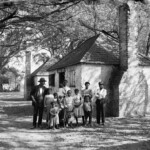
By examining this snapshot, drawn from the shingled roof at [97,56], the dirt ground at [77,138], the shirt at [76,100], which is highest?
the shingled roof at [97,56]

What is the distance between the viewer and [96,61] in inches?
624

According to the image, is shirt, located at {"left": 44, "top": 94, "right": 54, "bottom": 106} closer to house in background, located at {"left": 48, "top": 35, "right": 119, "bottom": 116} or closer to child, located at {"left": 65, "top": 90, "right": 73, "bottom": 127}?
child, located at {"left": 65, "top": 90, "right": 73, "bottom": 127}

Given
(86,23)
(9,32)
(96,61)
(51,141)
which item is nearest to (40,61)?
(86,23)

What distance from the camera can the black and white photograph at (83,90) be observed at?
9.07m

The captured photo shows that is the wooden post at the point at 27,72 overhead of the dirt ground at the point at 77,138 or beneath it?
overhead

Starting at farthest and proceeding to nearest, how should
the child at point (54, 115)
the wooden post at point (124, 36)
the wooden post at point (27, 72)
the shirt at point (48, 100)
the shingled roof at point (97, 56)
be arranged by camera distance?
the wooden post at point (27, 72), the shingled roof at point (97, 56), the wooden post at point (124, 36), the shirt at point (48, 100), the child at point (54, 115)

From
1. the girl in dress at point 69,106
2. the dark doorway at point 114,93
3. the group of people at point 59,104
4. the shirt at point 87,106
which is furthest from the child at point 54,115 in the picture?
the dark doorway at point 114,93

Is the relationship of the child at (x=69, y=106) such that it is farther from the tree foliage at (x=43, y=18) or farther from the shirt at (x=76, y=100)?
the tree foliage at (x=43, y=18)

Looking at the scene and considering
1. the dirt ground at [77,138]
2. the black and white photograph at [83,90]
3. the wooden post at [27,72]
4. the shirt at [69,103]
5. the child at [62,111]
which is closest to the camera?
the dirt ground at [77,138]

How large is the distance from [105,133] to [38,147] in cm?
311

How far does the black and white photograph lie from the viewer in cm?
907

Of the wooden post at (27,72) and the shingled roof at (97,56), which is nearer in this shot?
the shingled roof at (97,56)

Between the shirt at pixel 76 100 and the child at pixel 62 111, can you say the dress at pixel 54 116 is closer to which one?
the child at pixel 62 111


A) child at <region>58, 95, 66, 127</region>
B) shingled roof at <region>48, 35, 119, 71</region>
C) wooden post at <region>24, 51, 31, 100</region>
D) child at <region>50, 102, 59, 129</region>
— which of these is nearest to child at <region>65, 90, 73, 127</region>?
child at <region>58, 95, 66, 127</region>
